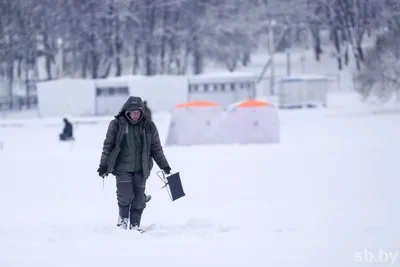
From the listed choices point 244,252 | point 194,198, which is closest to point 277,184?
point 194,198

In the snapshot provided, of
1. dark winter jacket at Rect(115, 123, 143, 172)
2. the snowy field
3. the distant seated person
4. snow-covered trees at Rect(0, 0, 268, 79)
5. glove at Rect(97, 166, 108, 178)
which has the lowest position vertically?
the distant seated person

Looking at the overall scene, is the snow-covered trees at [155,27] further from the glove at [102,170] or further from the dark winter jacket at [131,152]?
the glove at [102,170]

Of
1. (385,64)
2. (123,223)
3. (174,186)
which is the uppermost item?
(385,64)

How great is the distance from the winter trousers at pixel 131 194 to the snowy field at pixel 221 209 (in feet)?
0.79

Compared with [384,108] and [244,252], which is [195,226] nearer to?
[244,252]

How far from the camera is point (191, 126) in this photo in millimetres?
22125

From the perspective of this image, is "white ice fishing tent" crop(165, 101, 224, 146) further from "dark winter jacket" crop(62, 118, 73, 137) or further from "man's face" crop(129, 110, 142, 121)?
"man's face" crop(129, 110, 142, 121)

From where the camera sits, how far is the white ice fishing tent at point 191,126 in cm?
2209

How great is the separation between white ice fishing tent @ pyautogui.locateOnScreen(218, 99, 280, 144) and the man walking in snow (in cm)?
1420

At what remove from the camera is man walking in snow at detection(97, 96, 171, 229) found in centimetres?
766

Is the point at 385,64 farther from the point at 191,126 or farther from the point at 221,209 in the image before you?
the point at 221,209

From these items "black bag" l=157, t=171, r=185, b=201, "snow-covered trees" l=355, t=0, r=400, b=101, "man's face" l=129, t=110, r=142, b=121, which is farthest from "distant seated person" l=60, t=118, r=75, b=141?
"snow-covered trees" l=355, t=0, r=400, b=101

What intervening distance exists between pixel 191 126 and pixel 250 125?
181 centimetres

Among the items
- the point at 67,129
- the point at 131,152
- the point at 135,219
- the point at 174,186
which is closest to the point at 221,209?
the point at 174,186
